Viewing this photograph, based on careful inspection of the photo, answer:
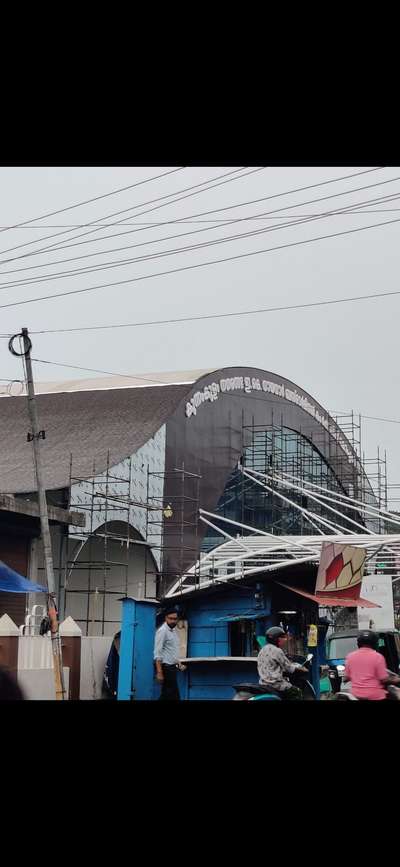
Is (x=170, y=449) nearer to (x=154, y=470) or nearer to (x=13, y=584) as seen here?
(x=154, y=470)

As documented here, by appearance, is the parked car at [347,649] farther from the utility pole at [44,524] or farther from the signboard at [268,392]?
the signboard at [268,392]

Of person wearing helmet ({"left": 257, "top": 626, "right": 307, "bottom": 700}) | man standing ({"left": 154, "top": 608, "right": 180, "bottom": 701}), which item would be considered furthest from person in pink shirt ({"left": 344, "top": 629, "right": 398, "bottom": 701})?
man standing ({"left": 154, "top": 608, "right": 180, "bottom": 701})

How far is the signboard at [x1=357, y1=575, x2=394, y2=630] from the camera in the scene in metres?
20.3

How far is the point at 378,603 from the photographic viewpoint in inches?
809

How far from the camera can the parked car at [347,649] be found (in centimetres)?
1599

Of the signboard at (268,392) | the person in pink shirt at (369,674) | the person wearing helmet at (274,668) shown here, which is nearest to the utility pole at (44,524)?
the person wearing helmet at (274,668)

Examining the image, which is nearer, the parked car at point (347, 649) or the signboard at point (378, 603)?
the parked car at point (347, 649)

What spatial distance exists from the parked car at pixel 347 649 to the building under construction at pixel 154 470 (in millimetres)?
4130

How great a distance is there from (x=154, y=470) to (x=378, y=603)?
21.2ft

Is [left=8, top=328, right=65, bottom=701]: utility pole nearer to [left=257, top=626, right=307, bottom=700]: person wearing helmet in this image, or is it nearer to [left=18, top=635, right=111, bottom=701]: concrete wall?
[left=18, top=635, right=111, bottom=701]: concrete wall
